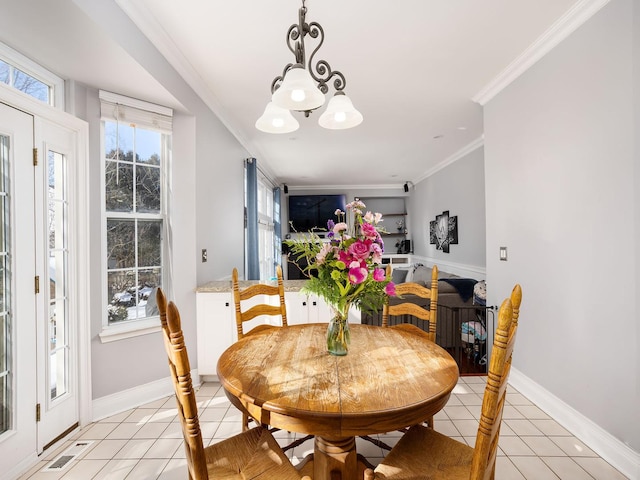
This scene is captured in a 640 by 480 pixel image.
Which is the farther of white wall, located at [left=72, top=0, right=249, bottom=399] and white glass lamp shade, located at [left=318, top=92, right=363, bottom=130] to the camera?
white wall, located at [left=72, top=0, right=249, bottom=399]

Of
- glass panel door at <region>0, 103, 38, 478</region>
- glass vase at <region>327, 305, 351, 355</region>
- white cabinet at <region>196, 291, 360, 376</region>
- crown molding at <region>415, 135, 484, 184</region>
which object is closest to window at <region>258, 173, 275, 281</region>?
white cabinet at <region>196, 291, 360, 376</region>

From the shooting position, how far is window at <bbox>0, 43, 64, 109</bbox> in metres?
1.83

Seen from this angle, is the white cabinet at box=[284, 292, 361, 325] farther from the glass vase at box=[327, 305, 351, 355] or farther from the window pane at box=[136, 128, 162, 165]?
the window pane at box=[136, 128, 162, 165]

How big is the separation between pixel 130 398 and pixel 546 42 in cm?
401

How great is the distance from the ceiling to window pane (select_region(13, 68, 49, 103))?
12 centimetres

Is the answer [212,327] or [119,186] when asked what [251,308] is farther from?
[119,186]

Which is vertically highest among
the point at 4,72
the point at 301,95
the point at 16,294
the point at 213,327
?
the point at 4,72

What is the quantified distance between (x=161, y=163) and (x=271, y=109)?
62.2 inches

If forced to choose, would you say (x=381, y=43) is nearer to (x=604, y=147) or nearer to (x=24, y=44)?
(x=604, y=147)

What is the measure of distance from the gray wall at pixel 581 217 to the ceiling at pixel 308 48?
1.22 feet

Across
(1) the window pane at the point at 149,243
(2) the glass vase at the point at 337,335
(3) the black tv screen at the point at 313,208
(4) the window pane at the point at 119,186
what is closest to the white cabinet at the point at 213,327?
(1) the window pane at the point at 149,243

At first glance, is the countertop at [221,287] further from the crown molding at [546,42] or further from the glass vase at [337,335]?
the crown molding at [546,42]

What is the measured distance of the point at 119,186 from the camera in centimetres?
253

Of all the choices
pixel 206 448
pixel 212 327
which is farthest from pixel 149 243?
pixel 206 448
